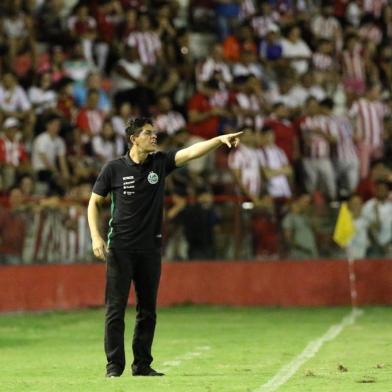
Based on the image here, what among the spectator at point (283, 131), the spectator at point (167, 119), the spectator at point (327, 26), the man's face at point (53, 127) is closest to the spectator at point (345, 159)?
the spectator at point (283, 131)

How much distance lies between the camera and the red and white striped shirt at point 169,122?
24.1 meters

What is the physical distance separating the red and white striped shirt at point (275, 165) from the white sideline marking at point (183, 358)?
24.6ft

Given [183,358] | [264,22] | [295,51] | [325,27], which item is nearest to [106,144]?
[295,51]

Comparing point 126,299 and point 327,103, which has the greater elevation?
point 327,103

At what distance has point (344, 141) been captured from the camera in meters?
24.9

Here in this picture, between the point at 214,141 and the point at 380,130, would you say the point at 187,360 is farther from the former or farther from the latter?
the point at 380,130

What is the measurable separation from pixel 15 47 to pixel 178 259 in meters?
5.28

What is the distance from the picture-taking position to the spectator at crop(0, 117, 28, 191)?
21.8 m

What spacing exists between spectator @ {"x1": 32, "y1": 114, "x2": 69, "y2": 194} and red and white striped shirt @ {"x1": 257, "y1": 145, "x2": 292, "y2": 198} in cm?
328

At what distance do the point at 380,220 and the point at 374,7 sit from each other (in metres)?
8.20

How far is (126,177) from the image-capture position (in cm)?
1141

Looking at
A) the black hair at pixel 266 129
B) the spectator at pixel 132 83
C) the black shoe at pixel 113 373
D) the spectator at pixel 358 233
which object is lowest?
the black shoe at pixel 113 373

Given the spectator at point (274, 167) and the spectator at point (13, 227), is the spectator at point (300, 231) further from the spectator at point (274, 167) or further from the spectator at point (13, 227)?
the spectator at point (13, 227)

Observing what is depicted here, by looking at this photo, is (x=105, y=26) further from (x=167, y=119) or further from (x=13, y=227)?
(x=13, y=227)
